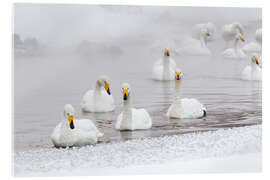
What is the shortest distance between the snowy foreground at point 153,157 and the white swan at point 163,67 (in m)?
1.34

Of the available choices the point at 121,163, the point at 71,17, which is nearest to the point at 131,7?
the point at 71,17

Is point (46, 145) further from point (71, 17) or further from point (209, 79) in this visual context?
point (209, 79)

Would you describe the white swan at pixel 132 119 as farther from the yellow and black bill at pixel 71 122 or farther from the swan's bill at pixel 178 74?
the yellow and black bill at pixel 71 122

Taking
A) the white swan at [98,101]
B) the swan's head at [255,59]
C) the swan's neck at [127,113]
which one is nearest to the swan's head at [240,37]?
the swan's head at [255,59]

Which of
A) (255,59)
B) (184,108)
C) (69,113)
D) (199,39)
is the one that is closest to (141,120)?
(184,108)

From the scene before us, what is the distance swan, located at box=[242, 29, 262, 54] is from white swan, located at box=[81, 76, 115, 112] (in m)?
2.19

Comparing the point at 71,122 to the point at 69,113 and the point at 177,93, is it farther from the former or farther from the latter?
the point at 177,93

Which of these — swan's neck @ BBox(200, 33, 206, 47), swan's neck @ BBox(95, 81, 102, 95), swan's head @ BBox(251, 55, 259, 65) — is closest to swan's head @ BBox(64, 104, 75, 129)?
swan's neck @ BBox(95, 81, 102, 95)

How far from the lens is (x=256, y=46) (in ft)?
31.1

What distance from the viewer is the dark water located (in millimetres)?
8828

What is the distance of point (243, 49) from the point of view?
9.78 m

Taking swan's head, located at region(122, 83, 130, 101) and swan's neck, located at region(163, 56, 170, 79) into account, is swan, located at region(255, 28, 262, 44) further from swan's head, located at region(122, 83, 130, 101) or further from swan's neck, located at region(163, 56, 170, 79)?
swan's head, located at region(122, 83, 130, 101)

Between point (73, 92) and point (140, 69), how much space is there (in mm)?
1065

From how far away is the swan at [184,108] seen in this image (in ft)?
32.0
